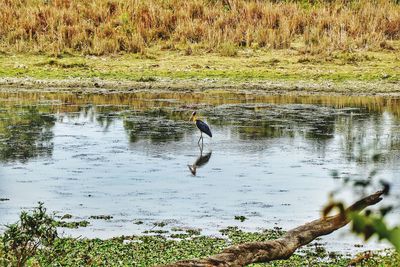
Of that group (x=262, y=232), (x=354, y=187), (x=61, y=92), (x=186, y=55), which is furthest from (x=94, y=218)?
(x=186, y=55)

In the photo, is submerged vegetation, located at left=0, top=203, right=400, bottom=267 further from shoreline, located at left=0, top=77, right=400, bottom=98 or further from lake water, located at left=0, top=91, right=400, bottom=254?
shoreline, located at left=0, top=77, right=400, bottom=98

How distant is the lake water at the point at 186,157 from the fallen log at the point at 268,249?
27.4 inches

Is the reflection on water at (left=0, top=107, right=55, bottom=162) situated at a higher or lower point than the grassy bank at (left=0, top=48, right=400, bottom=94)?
lower

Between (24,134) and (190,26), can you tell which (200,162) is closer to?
(24,134)

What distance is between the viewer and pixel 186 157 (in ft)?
49.3

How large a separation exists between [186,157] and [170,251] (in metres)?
6.36

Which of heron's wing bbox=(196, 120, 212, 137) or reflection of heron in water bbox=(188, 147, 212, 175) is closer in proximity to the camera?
reflection of heron in water bbox=(188, 147, 212, 175)

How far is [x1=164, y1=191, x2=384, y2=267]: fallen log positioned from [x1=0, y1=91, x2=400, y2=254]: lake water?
70cm

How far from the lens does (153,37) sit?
3019 centimetres

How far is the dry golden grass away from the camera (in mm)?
29266

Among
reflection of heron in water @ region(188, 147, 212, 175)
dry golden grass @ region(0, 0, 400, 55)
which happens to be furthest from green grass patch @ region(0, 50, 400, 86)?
reflection of heron in water @ region(188, 147, 212, 175)

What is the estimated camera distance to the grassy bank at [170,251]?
26.7 ft

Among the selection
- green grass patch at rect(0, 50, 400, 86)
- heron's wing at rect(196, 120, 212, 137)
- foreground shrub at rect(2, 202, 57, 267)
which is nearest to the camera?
foreground shrub at rect(2, 202, 57, 267)

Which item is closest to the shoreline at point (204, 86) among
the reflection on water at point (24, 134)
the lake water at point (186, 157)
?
the lake water at point (186, 157)
